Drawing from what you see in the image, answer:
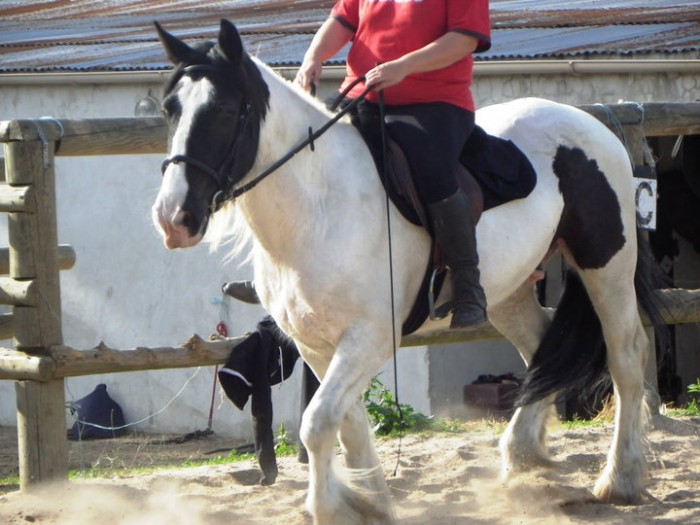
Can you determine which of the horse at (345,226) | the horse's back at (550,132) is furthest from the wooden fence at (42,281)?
the horse's back at (550,132)

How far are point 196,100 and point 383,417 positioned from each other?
371cm

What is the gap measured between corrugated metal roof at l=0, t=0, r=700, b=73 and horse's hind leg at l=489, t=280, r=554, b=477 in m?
4.30

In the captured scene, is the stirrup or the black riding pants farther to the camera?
the stirrup

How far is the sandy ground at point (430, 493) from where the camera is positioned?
5.43 m

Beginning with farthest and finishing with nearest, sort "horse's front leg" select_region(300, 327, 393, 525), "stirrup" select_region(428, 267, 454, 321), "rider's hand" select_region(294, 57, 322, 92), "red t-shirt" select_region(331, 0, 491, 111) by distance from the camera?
"rider's hand" select_region(294, 57, 322, 92) < "stirrup" select_region(428, 267, 454, 321) < "red t-shirt" select_region(331, 0, 491, 111) < "horse's front leg" select_region(300, 327, 393, 525)

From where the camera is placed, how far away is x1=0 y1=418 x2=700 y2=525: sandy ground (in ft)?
17.8

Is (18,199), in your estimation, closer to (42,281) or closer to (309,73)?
(42,281)

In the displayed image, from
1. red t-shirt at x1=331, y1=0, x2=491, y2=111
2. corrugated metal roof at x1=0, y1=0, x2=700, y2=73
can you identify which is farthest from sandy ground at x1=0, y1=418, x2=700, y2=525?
corrugated metal roof at x1=0, y1=0, x2=700, y2=73

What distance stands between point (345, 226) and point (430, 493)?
1.71 m

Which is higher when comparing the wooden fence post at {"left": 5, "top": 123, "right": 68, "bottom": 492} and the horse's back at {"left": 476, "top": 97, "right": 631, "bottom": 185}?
the horse's back at {"left": 476, "top": 97, "right": 631, "bottom": 185}

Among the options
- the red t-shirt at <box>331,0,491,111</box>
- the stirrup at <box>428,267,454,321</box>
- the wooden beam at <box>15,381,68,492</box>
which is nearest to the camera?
the red t-shirt at <box>331,0,491,111</box>

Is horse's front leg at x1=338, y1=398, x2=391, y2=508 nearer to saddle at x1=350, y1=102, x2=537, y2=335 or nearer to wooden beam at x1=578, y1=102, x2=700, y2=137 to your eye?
saddle at x1=350, y1=102, x2=537, y2=335

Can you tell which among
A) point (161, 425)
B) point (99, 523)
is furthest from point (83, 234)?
point (99, 523)

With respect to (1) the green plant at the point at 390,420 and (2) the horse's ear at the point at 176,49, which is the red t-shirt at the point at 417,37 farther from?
(1) the green plant at the point at 390,420
